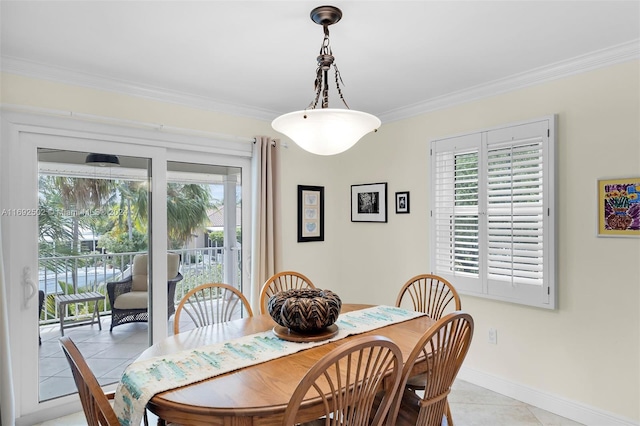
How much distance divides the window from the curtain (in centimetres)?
323

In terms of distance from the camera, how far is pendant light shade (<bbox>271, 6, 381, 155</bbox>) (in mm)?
1877

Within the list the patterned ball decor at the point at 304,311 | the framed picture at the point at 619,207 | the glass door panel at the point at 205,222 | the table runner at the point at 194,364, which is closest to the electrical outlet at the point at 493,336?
the framed picture at the point at 619,207

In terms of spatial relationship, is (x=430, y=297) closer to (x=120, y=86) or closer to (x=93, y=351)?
(x=93, y=351)

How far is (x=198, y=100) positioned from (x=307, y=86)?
994 mm

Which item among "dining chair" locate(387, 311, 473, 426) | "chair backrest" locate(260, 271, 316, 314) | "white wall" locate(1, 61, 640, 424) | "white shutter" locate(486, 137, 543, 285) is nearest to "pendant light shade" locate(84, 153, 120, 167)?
"white wall" locate(1, 61, 640, 424)

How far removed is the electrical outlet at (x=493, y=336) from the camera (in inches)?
123

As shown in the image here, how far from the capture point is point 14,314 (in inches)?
103

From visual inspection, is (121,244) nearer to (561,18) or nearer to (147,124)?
(147,124)

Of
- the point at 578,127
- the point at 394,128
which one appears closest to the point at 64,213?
the point at 394,128

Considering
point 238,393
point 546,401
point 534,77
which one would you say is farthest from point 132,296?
point 534,77

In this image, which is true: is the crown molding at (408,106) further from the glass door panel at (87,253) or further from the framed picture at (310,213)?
the framed picture at (310,213)

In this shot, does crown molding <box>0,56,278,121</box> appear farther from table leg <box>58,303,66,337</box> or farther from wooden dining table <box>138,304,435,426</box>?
wooden dining table <box>138,304,435,426</box>

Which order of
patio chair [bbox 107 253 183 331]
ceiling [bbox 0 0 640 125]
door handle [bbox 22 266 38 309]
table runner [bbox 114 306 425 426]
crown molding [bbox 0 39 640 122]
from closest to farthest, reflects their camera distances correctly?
1. table runner [bbox 114 306 425 426]
2. ceiling [bbox 0 0 640 125]
3. crown molding [bbox 0 39 640 122]
4. door handle [bbox 22 266 38 309]
5. patio chair [bbox 107 253 183 331]

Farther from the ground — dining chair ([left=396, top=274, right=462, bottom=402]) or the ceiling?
the ceiling
